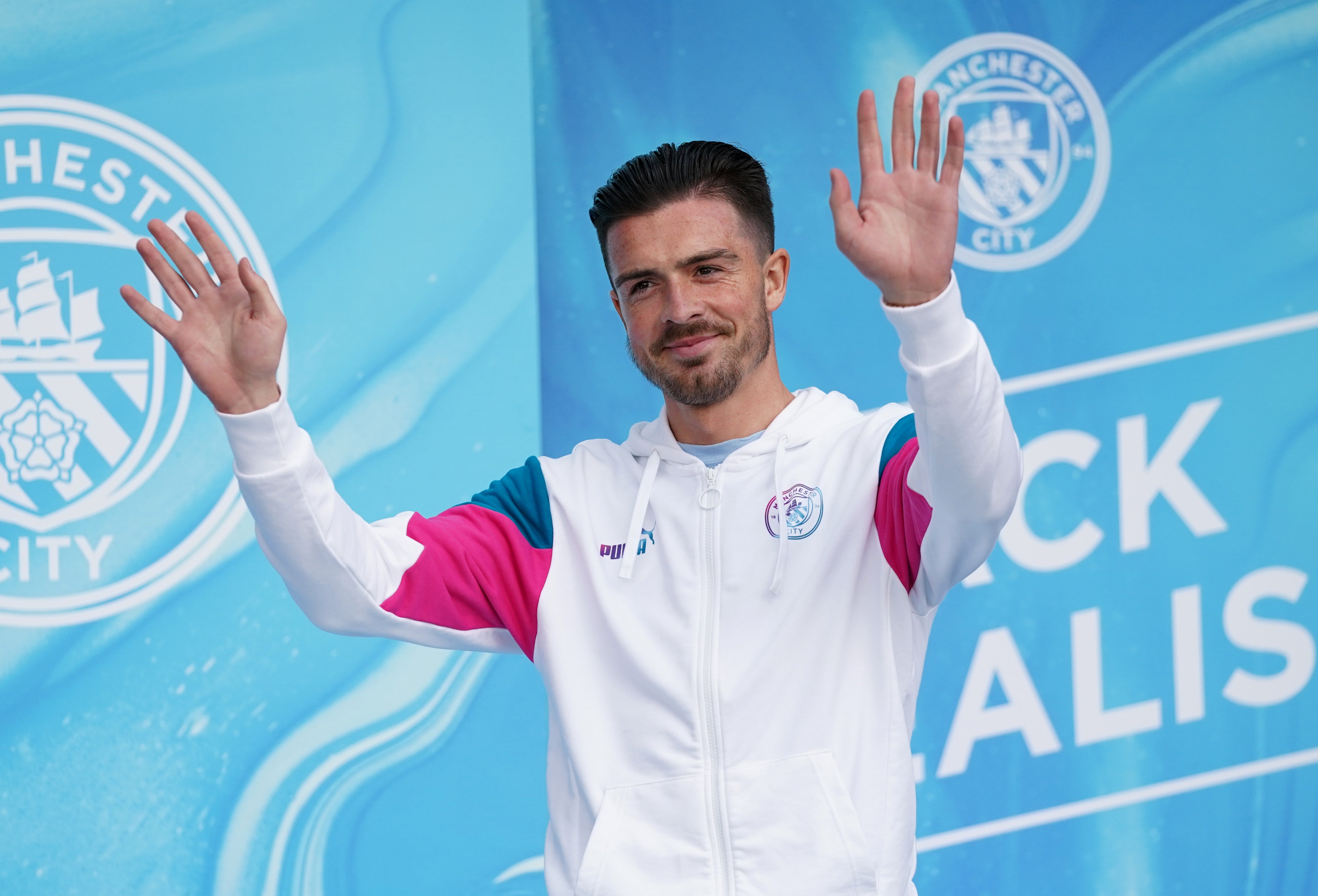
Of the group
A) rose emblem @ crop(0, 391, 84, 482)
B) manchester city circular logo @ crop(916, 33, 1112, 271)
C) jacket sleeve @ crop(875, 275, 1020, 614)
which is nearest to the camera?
jacket sleeve @ crop(875, 275, 1020, 614)

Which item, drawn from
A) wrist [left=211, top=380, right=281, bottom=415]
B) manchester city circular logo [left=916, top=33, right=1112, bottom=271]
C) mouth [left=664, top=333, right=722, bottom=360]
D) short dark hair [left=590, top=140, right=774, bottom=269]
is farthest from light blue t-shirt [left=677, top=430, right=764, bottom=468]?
manchester city circular logo [left=916, top=33, right=1112, bottom=271]

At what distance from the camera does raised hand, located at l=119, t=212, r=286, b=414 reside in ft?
3.44

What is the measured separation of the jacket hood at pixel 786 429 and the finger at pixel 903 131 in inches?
13.7

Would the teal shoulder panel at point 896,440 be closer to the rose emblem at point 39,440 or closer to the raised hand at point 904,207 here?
the raised hand at point 904,207

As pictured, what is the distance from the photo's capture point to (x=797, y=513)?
4.06 feet

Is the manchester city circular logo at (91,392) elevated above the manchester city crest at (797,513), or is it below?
above

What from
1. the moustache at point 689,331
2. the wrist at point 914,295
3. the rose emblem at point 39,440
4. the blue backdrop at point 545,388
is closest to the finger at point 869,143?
the wrist at point 914,295

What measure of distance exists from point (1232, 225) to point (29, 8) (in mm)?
2185

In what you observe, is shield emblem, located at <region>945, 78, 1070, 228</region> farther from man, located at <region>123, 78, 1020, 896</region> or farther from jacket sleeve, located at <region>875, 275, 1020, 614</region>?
jacket sleeve, located at <region>875, 275, 1020, 614</region>

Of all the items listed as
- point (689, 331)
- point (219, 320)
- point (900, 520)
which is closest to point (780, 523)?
point (900, 520)

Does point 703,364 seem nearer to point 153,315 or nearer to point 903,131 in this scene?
point 903,131

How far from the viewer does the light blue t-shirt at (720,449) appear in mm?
1312

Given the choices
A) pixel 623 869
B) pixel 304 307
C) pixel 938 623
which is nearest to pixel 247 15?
pixel 304 307

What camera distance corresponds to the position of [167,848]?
182cm
